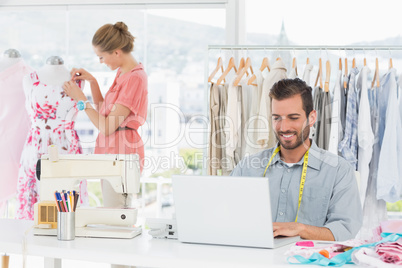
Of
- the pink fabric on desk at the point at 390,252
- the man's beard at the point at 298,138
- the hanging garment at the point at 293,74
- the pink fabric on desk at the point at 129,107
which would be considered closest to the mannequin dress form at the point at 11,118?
the pink fabric on desk at the point at 129,107

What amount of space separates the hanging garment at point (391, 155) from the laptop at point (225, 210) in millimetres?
1652

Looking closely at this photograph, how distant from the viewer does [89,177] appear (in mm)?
2105

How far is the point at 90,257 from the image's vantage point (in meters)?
1.75

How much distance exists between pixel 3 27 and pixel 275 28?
2315mm

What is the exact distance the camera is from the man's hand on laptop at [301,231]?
1909mm

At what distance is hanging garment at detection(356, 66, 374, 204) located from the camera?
10.6ft

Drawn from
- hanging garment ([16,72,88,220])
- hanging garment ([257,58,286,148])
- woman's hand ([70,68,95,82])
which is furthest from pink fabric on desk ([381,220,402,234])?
woman's hand ([70,68,95,82])

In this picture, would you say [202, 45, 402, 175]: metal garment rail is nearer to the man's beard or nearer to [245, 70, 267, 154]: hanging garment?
[245, 70, 267, 154]: hanging garment

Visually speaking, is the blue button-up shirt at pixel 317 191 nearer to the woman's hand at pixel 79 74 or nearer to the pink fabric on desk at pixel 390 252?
the pink fabric on desk at pixel 390 252

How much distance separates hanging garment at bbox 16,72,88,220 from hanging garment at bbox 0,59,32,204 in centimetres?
26

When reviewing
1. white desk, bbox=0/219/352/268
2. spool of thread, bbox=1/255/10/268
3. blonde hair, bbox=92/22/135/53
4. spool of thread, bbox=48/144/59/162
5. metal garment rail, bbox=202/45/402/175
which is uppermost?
blonde hair, bbox=92/22/135/53

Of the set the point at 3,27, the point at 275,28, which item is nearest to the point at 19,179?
the point at 3,27

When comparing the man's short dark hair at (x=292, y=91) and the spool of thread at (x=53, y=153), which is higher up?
the man's short dark hair at (x=292, y=91)

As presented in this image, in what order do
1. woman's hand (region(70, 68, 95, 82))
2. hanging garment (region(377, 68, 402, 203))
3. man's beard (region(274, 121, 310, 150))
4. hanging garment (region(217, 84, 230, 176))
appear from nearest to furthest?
man's beard (region(274, 121, 310, 150))
hanging garment (region(377, 68, 402, 203))
woman's hand (region(70, 68, 95, 82))
hanging garment (region(217, 84, 230, 176))
